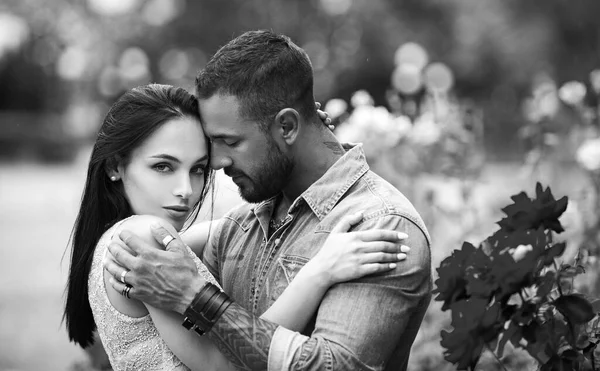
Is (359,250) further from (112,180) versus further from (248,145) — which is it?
(112,180)

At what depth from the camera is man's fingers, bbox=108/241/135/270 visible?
2756 mm

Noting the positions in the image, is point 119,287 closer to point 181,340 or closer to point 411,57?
point 181,340

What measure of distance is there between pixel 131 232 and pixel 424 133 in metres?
2.92

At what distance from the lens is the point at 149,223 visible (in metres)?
2.87

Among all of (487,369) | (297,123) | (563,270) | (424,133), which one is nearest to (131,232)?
(297,123)

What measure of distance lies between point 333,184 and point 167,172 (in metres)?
0.58

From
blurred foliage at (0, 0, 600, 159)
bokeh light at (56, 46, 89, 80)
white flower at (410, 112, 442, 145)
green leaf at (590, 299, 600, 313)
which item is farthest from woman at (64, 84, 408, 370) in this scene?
bokeh light at (56, 46, 89, 80)

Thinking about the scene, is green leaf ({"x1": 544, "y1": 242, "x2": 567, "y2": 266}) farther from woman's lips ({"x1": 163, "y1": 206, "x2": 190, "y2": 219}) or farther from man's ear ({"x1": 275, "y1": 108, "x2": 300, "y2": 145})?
woman's lips ({"x1": 163, "y1": 206, "x2": 190, "y2": 219})

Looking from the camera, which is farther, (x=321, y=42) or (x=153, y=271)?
(x=321, y=42)

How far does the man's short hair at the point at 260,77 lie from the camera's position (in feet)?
10.1

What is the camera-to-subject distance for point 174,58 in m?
27.2

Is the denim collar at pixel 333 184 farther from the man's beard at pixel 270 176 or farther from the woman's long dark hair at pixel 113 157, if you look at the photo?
the woman's long dark hair at pixel 113 157

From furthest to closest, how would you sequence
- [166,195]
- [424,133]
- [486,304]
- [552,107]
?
[552,107] < [424,133] < [166,195] < [486,304]

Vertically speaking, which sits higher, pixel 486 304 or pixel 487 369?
pixel 487 369
